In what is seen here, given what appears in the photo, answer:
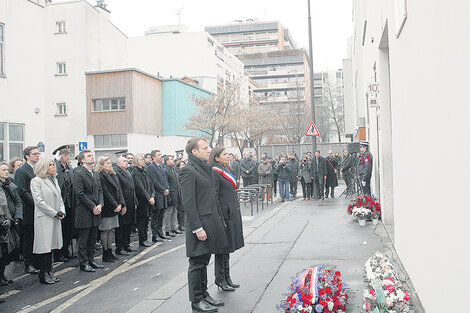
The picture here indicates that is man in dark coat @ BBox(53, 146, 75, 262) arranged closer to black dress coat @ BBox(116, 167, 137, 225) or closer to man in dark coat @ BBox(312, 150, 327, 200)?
black dress coat @ BBox(116, 167, 137, 225)

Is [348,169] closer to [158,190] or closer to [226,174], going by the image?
[158,190]

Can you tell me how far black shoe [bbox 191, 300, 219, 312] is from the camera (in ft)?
17.9

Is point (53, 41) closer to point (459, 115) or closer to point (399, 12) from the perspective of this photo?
point (399, 12)

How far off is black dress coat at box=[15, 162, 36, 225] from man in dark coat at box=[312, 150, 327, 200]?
11.5 metres

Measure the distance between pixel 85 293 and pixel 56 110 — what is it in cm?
3154

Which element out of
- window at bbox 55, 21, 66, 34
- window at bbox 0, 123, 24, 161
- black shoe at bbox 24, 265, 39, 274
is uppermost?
window at bbox 55, 21, 66, 34

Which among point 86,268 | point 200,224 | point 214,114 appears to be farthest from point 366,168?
point 214,114

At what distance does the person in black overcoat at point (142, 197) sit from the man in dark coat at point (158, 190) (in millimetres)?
355

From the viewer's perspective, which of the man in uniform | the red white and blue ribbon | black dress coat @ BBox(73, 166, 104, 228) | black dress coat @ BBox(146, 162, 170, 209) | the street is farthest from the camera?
the man in uniform

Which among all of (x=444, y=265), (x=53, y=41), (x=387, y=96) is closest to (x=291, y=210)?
(x=387, y=96)

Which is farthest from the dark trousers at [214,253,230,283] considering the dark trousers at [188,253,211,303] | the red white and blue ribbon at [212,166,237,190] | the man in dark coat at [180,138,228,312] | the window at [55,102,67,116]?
the window at [55,102,67,116]

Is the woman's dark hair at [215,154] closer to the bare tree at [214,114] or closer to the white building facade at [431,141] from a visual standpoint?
the white building facade at [431,141]

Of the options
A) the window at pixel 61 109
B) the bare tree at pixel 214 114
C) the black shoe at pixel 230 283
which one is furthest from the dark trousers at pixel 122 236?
the bare tree at pixel 214 114

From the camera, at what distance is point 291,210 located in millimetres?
14680
